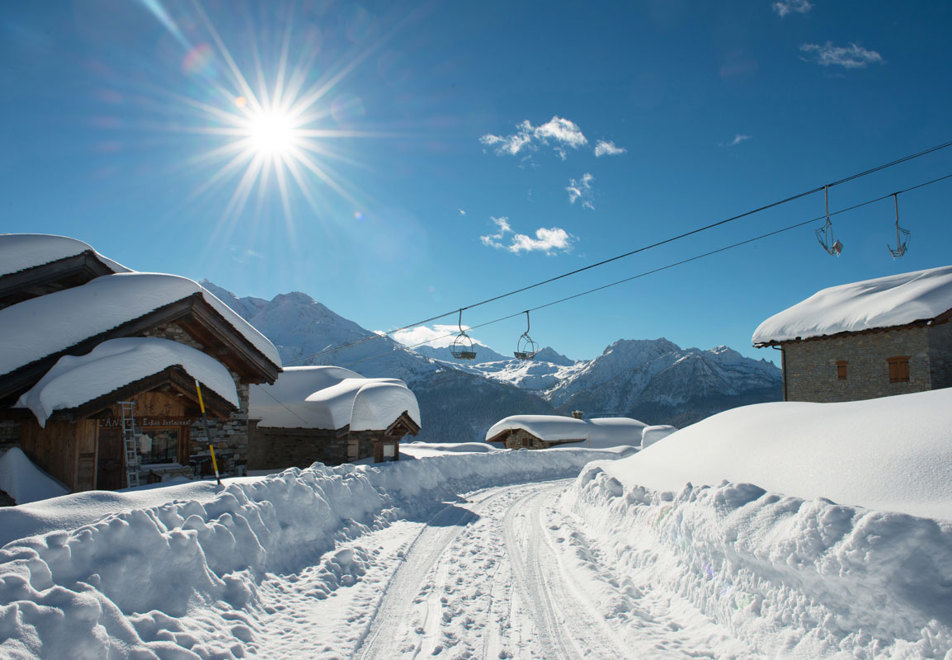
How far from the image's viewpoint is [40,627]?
3420 millimetres

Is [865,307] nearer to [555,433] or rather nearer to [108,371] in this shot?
[108,371]

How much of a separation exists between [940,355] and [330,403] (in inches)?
800

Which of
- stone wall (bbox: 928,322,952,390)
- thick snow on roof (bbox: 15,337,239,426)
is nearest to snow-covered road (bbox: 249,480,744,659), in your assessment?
thick snow on roof (bbox: 15,337,239,426)

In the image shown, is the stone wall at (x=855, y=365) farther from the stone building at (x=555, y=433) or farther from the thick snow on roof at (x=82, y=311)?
the stone building at (x=555, y=433)

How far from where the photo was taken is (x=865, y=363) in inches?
625

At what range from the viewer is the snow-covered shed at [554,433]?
3856cm

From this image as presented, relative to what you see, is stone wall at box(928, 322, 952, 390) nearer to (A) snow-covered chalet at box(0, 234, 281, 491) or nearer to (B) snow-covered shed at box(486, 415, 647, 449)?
(A) snow-covered chalet at box(0, 234, 281, 491)

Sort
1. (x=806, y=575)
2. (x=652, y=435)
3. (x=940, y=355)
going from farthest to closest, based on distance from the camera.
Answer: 1. (x=652, y=435)
2. (x=940, y=355)
3. (x=806, y=575)

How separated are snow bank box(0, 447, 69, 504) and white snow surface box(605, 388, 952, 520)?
11.6m

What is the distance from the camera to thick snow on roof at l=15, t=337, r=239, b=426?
916 centimetres

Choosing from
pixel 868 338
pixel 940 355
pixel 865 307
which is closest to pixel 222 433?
pixel 868 338

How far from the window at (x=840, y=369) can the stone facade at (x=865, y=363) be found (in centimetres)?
4

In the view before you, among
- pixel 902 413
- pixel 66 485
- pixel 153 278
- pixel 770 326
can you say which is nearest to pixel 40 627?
pixel 66 485

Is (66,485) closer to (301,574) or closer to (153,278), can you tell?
(153,278)
